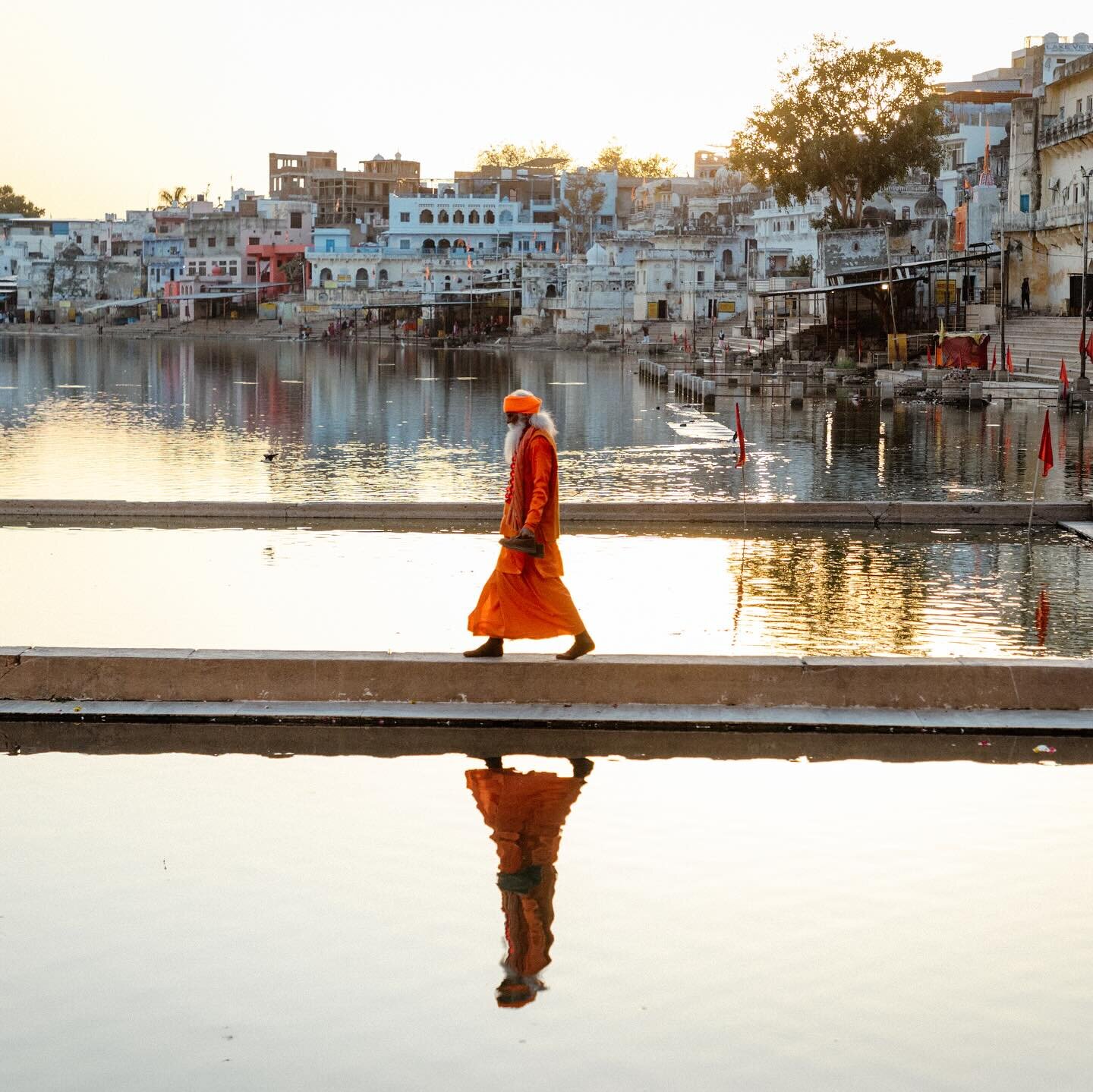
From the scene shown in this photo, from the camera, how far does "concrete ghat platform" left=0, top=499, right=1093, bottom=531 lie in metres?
17.8

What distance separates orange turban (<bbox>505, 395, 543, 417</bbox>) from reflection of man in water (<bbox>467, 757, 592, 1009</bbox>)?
185 cm

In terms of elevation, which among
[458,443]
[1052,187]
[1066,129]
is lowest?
[458,443]

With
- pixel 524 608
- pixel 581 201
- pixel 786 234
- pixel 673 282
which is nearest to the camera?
pixel 524 608

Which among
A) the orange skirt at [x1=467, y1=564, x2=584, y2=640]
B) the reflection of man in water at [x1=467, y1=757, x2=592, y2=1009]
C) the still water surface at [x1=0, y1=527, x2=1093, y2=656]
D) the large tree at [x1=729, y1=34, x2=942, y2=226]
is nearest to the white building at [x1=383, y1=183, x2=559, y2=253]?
the large tree at [x1=729, y1=34, x2=942, y2=226]

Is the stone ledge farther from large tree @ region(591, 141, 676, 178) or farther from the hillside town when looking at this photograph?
large tree @ region(591, 141, 676, 178)

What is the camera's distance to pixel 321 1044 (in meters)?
5.07

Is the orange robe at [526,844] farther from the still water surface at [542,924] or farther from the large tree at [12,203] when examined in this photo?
the large tree at [12,203]

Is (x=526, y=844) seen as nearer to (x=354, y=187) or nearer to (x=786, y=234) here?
(x=786, y=234)

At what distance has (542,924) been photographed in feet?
19.9

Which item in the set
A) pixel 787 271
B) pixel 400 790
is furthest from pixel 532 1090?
pixel 787 271

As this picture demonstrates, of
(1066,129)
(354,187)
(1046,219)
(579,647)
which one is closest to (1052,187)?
(1066,129)

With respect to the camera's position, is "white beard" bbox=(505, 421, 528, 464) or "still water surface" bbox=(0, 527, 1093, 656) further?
"still water surface" bbox=(0, 527, 1093, 656)

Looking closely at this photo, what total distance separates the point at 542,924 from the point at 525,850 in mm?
881

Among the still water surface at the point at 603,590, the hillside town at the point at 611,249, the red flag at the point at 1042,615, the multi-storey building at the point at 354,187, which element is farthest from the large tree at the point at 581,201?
the red flag at the point at 1042,615
